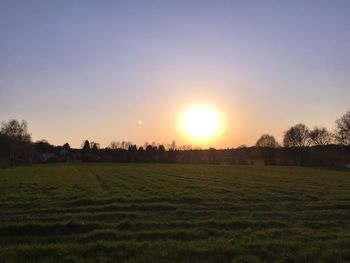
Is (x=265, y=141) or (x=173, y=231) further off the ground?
(x=265, y=141)

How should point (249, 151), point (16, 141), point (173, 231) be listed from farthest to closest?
point (249, 151), point (16, 141), point (173, 231)

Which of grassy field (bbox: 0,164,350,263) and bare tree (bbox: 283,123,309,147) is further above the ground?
bare tree (bbox: 283,123,309,147)

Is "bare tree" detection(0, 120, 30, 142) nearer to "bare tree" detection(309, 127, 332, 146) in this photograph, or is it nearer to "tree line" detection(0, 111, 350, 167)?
"tree line" detection(0, 111, 350, 167)

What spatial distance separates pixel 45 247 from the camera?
37.4 ft

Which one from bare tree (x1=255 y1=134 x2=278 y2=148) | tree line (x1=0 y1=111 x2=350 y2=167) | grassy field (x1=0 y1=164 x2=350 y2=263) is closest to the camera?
grassy field (x1=0 y1=164 x2=350 y2=263)

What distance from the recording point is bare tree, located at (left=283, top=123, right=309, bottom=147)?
14950 centimetres

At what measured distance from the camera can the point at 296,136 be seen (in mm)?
151000

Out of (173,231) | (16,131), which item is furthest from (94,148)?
(173,231)

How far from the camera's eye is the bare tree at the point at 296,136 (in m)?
150

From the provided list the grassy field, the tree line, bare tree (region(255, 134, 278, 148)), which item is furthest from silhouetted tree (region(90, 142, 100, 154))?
the grassy field

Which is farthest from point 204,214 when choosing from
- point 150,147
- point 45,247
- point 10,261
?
point 150,147

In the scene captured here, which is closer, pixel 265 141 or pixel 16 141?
pixel 16 141

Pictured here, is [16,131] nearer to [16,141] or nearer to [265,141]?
[16,141]

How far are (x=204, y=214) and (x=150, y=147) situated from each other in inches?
6459
